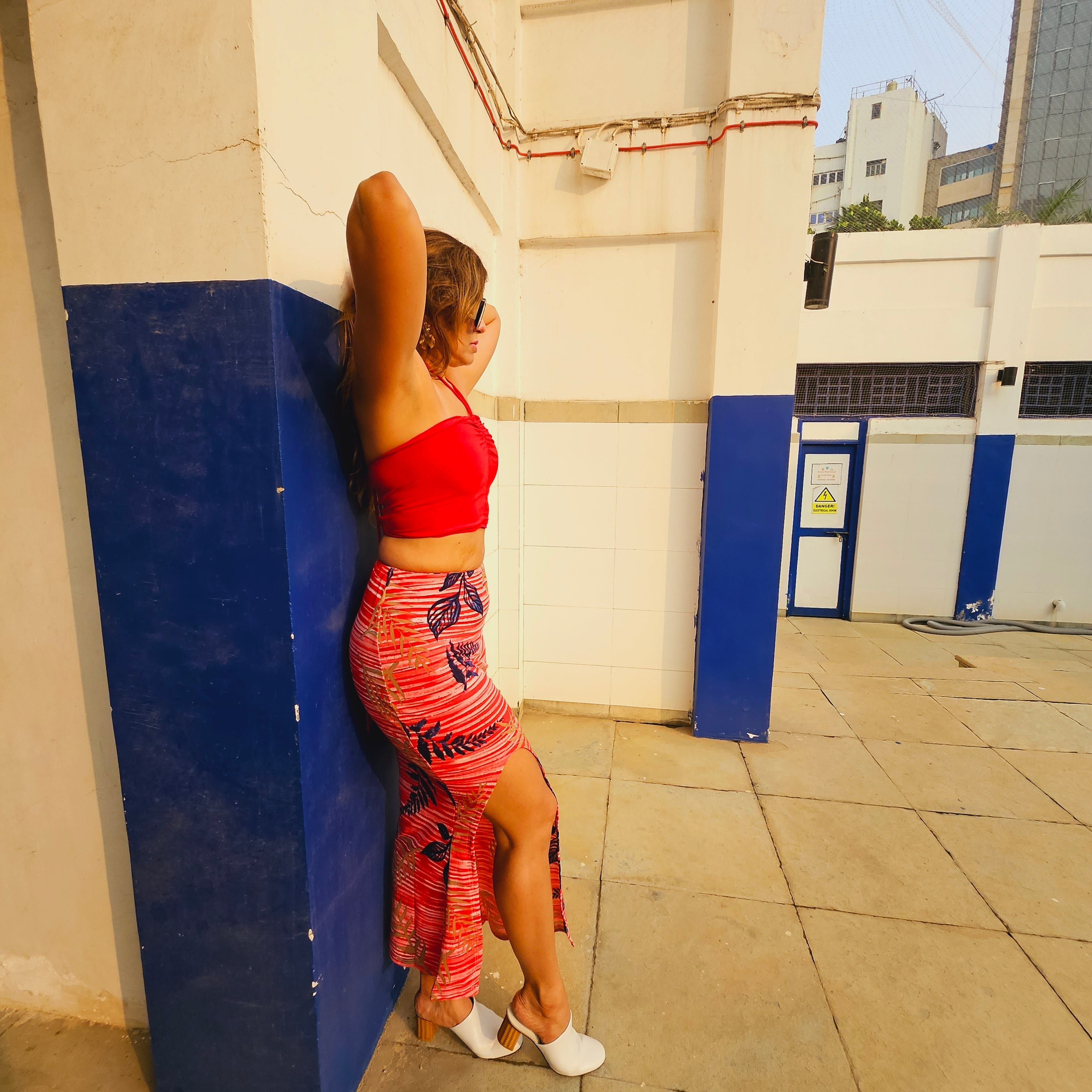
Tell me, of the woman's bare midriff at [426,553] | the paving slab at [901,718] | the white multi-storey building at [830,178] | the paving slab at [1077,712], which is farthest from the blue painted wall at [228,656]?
the white multi-storey building at [830,178]

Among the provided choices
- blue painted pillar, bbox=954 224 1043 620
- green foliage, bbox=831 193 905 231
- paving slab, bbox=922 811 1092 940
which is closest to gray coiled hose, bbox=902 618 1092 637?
blue painted pillar, bbox=954 224 1043 620

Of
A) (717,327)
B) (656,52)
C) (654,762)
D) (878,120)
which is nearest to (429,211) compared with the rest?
(717,327)

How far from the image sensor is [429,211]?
201 centimetres

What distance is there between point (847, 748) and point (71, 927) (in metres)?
3.28

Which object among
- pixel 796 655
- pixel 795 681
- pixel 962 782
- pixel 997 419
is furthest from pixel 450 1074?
pixel 997 419

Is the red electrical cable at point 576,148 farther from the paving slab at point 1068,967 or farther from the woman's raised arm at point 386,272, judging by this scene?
the paving slab at point 1068,967

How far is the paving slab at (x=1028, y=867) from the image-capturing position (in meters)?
1.96

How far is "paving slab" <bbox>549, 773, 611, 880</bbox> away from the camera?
2.19 metres

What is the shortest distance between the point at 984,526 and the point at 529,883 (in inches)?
237

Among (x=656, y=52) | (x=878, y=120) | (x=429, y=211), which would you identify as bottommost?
(x=429, y=211)

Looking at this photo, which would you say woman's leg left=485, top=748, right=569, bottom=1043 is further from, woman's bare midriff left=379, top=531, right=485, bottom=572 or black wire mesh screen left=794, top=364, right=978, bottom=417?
black wire mesh screen left=794, top=364, right=978, bottom=417

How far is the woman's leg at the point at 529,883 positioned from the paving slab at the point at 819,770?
1.59 meters

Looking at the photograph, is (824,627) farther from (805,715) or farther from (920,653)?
(805,715)

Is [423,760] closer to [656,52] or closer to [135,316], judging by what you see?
[135,316]
